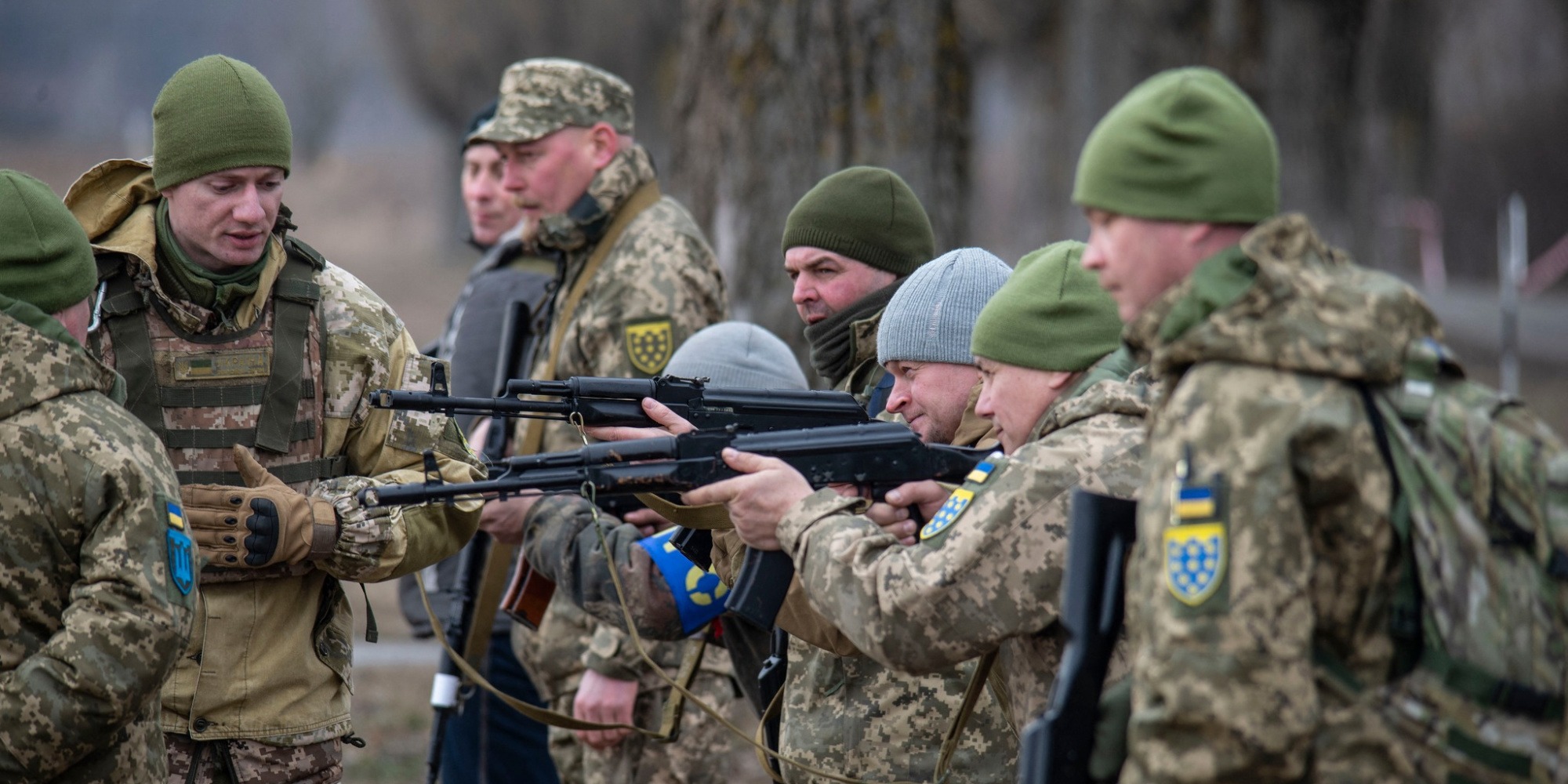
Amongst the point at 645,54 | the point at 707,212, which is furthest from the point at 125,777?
the point at 645,54

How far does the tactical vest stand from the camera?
3.60 meters

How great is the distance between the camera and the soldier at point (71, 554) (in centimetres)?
285

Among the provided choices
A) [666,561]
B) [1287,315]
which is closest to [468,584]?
[666,561]

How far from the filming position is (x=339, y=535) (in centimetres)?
365

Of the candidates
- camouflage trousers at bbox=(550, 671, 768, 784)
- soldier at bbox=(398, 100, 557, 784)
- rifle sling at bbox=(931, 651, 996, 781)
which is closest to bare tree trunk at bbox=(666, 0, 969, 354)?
soldier at bbox=(398, 100, 557, 784)

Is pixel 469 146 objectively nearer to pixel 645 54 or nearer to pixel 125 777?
pixel 125 777

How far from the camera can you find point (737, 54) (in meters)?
7.04

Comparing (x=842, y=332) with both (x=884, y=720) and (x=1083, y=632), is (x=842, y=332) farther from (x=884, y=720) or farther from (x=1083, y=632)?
(x=1083, y=632)

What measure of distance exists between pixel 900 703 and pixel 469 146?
366 cm

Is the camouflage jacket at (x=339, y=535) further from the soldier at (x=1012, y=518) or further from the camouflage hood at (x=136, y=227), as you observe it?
the soldier at (x=1012, y=518)

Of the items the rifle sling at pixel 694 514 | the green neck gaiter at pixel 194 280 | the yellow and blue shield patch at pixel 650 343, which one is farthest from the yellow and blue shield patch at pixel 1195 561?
the yellow and blue shield patch at pixel 650 343

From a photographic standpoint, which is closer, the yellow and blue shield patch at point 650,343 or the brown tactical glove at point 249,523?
the brown tactical glove at point 249,523

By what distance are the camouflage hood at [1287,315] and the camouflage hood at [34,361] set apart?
2043 millimetres

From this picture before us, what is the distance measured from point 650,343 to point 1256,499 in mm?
3032
